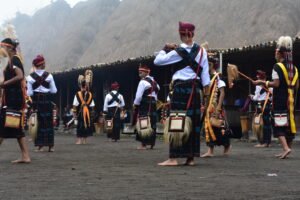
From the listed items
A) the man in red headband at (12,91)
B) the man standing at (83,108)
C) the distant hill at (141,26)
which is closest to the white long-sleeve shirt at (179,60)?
the man in red headband at (12,91)

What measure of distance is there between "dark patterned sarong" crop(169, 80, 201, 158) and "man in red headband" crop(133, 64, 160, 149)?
4.87 meters

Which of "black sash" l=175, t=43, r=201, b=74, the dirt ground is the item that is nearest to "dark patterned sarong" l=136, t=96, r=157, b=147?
the dirt ground

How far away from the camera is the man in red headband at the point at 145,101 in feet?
43.3

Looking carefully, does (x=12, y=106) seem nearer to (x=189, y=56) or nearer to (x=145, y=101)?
(x=189, y=56)

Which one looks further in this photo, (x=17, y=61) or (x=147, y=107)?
(x=147, y=107)

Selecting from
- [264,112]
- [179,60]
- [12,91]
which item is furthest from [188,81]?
[264,112]

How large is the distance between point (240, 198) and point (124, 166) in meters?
3.23

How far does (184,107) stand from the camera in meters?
8.29

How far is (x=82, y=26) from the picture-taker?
7750 cm

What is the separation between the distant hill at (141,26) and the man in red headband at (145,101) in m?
33.0

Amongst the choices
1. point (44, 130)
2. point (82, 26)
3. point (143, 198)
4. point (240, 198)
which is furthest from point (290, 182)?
point (82, 26)

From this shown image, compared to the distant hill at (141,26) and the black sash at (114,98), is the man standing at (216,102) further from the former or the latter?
the distant hill at (141,26)

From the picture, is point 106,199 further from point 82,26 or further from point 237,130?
point 82,26

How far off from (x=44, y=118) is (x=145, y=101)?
7.75 ft
